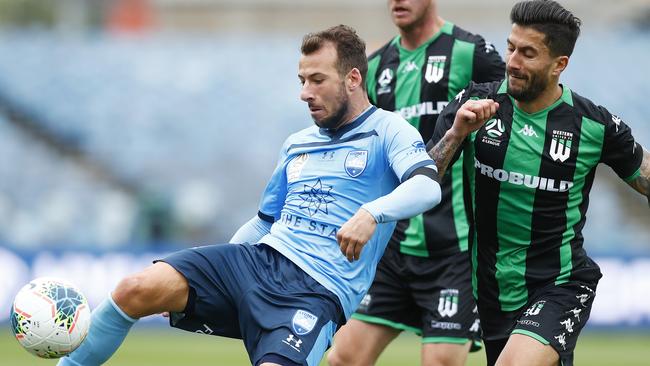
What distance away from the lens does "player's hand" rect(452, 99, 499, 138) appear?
17.9ft

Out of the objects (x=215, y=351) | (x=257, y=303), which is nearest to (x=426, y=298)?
(x=257, y=303)

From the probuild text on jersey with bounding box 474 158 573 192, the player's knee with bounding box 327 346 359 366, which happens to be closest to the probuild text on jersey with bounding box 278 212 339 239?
the probuild text on jersey with bounding box 474 158 573 192

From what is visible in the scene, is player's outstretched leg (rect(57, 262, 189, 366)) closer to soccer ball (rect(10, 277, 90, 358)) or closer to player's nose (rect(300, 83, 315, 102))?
soccer ball (rect(10, 277, 90, 358))

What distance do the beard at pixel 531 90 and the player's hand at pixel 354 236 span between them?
1.30 meters

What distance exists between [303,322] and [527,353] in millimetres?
1182

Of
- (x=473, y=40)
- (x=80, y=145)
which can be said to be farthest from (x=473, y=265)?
(x=80, y=145)

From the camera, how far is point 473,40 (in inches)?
282

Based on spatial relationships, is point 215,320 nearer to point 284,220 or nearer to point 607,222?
point 284,220

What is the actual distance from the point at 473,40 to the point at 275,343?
9.57ft

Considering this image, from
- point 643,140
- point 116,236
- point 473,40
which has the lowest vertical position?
point 116,236

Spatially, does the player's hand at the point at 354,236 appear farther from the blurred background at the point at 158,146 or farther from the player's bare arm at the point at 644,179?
the blurred background at the point at 158,146

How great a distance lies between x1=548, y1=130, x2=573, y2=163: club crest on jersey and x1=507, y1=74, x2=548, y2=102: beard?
25cm

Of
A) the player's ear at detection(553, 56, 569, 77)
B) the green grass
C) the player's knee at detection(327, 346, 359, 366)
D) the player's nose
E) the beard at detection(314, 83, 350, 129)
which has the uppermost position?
the player's ear at detection(553, 56, 569, 77)

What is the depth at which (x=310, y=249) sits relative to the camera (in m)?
5.60
